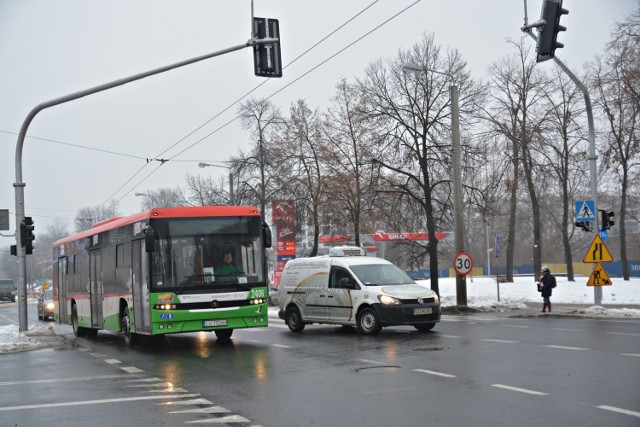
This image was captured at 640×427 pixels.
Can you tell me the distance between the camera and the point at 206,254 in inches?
651

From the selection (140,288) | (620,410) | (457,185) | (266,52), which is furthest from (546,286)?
(620,410)

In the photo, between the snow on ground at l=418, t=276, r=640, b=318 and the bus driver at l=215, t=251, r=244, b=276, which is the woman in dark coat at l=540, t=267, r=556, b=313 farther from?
the bus driver at l=215, t=251, r=244, b=276

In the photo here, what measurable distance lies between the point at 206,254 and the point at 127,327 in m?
3.37

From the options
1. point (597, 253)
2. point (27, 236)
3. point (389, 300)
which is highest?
point (27, 236)

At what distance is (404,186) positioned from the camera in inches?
1258

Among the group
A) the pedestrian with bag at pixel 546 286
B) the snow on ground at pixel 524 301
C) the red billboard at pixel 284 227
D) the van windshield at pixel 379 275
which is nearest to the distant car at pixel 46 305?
the snow on ground at pixel 524 301

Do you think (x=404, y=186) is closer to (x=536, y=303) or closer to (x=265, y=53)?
(x=536, y=303)

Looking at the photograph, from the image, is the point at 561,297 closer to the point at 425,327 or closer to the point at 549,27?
the point at 425,327

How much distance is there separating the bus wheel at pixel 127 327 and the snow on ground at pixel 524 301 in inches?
85.5

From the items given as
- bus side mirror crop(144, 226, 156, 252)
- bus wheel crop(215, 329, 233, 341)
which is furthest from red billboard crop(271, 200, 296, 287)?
bus side mirror crop(144, 226, 156, 252)

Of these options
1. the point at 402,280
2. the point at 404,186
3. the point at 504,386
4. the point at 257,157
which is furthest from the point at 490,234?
the point at 504,386

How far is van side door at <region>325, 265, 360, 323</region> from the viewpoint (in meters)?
18.9

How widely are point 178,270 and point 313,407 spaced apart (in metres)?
8.07

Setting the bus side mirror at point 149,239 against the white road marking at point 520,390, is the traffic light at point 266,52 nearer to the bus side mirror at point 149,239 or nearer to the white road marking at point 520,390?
the bus side mirror at point 149,239
